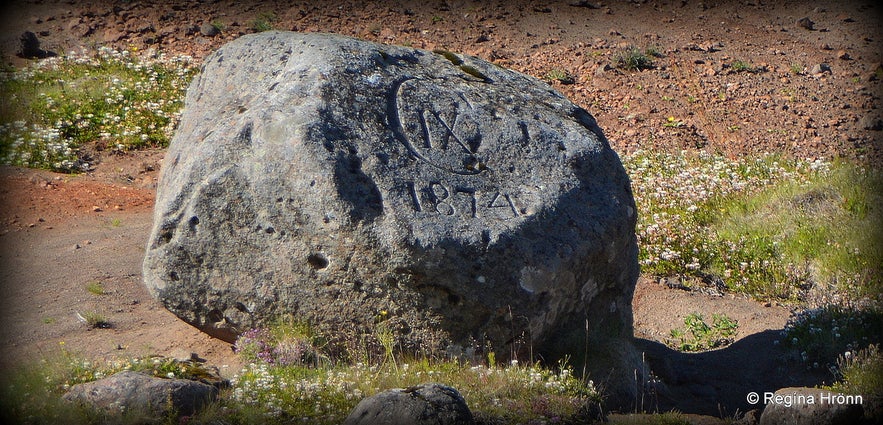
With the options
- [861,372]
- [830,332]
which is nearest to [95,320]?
[861,372]

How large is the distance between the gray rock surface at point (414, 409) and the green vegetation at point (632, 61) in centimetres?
1107

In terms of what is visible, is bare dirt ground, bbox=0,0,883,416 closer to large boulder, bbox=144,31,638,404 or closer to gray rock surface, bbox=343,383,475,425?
large boulder, bbox=144,31,638,404

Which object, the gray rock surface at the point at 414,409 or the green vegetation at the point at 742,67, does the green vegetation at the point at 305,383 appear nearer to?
Result: the gray rock surface at the point at 414,409

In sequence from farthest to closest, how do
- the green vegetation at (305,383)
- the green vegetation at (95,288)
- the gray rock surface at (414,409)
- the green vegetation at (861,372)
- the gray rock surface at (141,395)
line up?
the green vegetation at (95,288)
the green vegetation at (861,372)
the green vegetation at (305,383)
the gray rock surface at (141,395)
the gray rock surface at (414,409)

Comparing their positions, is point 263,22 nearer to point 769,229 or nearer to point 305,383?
point 769,229

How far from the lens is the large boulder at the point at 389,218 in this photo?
5.48 m

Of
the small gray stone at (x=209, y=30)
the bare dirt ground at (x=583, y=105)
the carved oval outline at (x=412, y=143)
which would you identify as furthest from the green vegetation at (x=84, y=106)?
the carved oval outline at (x=412, y=143)

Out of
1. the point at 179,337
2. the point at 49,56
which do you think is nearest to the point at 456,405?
the point at 179,337

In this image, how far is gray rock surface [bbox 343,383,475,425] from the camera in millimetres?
4504

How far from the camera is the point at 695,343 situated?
7660 mm

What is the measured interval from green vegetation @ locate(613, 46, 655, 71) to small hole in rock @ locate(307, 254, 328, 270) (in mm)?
10402

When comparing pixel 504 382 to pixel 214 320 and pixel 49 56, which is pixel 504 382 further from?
pixel 49 56

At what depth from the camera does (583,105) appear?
1390 centimetres

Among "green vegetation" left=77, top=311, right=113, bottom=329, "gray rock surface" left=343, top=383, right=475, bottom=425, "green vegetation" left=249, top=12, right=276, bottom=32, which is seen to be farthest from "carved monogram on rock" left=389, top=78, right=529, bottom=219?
"green vegetation" left=249, top=12, right=276, bottom=32
